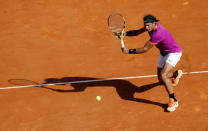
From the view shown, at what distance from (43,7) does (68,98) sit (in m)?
4.23

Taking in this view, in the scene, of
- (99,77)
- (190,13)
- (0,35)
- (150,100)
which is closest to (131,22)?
(190,13)

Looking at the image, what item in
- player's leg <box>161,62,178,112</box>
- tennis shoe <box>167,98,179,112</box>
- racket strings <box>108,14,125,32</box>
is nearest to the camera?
player's leg <box>161,62,178,112</box>

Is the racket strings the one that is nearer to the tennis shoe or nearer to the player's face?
the player's face

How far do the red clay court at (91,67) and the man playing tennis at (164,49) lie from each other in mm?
620

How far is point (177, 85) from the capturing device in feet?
23.4

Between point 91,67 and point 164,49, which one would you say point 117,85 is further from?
point 164,49

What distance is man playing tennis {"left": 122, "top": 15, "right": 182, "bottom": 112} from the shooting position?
589cm

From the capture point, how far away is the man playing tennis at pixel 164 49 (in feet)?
19.3

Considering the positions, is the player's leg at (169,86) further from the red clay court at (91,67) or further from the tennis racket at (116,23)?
the tennis racket at (116,23)

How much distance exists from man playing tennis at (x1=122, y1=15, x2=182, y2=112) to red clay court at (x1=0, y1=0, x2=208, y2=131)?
0.62 metres

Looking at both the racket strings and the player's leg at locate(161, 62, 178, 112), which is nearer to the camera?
the player's leg at locate(161, 62, 178, 112)

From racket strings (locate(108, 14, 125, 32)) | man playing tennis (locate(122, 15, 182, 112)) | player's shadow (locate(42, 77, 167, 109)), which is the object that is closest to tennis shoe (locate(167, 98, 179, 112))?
man playing tennis (locate(122, 15, 182, 112))

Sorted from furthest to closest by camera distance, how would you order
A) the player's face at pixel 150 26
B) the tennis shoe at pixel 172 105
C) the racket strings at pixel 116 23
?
1. the racket strings at pixel 116 23
2. the tennis shoe at pixel 172 105
3. the player's face at pixel 150 26

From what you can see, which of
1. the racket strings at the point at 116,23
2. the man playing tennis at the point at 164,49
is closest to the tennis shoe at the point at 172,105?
the man playing tennis at the point at 164,49
